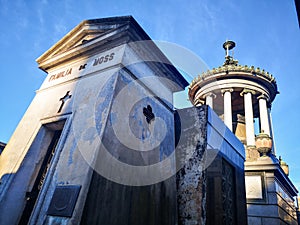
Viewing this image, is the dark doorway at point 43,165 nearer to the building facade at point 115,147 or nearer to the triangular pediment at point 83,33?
the building facade at point 115,147

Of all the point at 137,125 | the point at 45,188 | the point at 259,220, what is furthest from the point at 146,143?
the point at 259,220

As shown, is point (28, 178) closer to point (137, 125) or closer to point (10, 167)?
point (10, 167)

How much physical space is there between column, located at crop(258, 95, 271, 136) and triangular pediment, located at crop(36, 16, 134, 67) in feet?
43.1

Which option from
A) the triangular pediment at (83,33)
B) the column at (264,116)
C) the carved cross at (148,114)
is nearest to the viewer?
the carved cross at (148,114)

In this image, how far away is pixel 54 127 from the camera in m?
4.78

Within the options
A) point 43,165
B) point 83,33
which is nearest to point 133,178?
point 43,165

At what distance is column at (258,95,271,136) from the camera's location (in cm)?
1485

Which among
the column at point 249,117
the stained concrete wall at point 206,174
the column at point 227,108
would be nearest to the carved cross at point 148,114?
the stained concrete wall at point 206,174

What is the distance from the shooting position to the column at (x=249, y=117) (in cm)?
1364

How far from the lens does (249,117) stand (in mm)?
14789

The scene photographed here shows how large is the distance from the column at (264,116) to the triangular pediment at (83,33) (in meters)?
13.1

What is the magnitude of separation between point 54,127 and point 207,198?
363 centimetres

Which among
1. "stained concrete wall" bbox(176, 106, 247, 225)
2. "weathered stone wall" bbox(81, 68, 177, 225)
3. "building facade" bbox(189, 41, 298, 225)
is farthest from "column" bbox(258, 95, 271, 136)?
"weathered stone wall" bbox(81, 68, 177, 225)

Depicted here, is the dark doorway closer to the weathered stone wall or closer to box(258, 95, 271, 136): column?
the weathered stone wall
